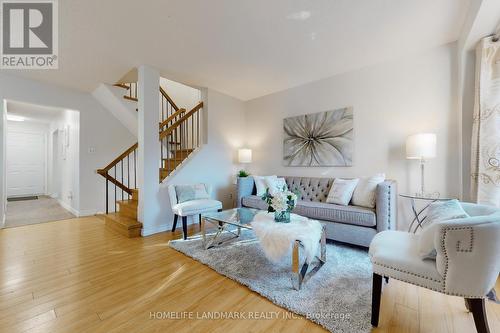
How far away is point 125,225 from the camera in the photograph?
3107 millimetres

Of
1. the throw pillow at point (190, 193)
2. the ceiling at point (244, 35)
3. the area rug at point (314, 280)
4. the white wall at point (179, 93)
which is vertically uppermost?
the white wall at point (179, 93)

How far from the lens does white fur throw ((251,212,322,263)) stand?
5.89 ft

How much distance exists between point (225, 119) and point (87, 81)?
258cm

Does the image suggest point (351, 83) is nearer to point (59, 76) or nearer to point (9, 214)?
point (59, 76)

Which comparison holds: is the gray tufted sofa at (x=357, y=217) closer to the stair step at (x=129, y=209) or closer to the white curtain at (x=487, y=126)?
the white curtain at (x=487, y=126)

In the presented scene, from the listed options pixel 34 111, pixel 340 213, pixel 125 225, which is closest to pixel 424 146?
pixel 340 213

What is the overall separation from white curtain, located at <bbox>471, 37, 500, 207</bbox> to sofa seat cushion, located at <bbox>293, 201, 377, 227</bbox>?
3.45 ft

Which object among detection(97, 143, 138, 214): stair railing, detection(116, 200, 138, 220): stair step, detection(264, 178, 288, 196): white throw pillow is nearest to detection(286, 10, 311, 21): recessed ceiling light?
detection(264, 178, 288, 196): white throw pillow

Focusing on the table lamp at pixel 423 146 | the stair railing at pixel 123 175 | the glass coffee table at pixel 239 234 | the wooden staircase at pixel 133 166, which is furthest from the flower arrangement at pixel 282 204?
the stair railing at pixel 123 175

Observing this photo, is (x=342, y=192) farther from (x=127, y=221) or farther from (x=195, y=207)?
(x=127, y=221)

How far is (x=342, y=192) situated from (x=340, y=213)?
45 centimetres

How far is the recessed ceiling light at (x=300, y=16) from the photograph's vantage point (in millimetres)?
2105

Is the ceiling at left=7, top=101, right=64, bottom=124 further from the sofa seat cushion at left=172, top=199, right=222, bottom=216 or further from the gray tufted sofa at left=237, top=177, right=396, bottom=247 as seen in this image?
the gray tufted sofa at left=237, top=177, right=396, bottom=247

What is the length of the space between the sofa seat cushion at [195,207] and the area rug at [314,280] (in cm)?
42
